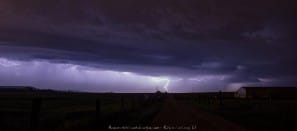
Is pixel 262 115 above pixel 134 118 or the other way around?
the other way around

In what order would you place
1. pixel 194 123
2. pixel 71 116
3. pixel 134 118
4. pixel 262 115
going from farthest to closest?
1. pixel 262 115
2. pixel 71 116
3. pixel 134 118
4. pixel 194 123

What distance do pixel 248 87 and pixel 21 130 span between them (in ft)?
403

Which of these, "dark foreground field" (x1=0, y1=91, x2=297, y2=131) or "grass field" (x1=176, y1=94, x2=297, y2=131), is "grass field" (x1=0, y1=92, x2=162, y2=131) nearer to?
"dark foreground field" (x1=0, y1=91, x2=297, y2=131)

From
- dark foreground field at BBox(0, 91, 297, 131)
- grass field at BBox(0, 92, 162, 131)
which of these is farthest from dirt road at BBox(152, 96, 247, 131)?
grass field at BBox(0, 92, 162, 131)

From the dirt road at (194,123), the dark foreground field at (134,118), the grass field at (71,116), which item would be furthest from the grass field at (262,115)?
the grass field at (71,116)

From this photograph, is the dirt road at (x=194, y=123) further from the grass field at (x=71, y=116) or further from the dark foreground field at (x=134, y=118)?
the grass field at (x=71, y=116)

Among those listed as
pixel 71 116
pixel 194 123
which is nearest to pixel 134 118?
pixel 71 116

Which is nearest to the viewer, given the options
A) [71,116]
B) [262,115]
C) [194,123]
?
[194,123]

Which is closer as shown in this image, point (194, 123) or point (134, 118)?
point (194, 123)

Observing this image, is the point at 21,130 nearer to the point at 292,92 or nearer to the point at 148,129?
the point at 148,129

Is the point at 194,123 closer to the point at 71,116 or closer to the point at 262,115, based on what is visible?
the point at 71,116

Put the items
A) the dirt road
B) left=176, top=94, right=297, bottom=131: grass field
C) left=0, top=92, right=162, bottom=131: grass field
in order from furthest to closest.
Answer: left=176, top=94, right=297, bottom=131: grass field, the dirt road, left=0, top=92, right=162, bottom=131: grass field

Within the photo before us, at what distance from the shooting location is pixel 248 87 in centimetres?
12875

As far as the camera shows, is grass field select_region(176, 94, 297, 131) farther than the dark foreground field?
Yes
